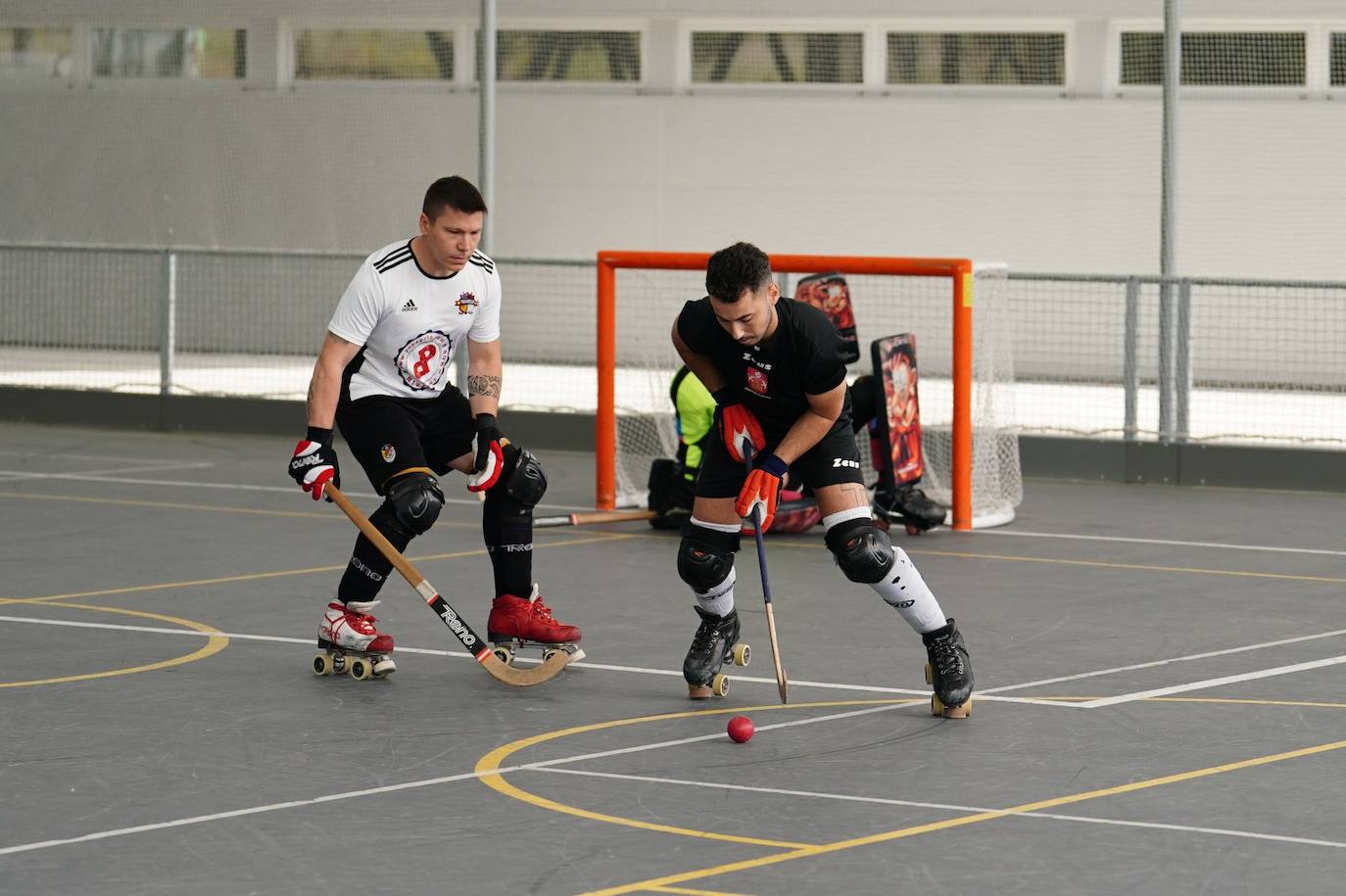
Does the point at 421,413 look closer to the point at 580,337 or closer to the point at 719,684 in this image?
the point at 719,684

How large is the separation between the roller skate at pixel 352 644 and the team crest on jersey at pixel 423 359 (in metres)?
0.83

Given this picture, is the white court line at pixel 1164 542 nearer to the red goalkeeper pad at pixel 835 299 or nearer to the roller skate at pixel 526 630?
the red goalkeeper pad at pixel 835 299

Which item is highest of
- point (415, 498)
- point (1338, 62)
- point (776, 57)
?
point (776, 57)

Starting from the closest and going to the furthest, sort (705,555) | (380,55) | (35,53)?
(705,555)
(380,55)
(35,53)

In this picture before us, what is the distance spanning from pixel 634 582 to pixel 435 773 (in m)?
3.79

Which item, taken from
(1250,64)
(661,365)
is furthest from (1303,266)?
(661,365)

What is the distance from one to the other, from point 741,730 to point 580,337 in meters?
11.9

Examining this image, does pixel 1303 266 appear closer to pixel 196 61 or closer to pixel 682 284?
pixel 682 284

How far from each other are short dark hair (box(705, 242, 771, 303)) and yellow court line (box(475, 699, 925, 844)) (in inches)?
54.8

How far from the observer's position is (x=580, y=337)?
Answer: 18328 millimetres

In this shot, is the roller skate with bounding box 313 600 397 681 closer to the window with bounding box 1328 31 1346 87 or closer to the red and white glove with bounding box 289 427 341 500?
the red and white glove with bounding box 289 427 341 500

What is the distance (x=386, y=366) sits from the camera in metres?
7.94

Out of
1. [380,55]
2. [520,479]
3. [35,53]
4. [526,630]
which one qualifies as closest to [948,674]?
[526,630]

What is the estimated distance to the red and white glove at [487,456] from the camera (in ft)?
25.8
